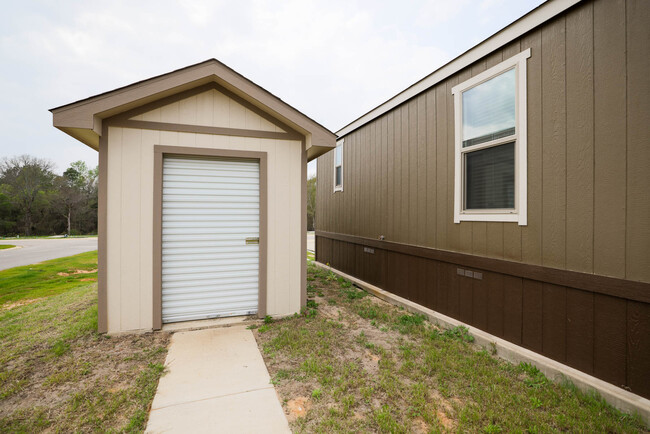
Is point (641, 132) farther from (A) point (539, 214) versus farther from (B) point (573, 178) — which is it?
(A) point (539, 214)

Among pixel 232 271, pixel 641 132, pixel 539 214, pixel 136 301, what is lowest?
pixel 136 301

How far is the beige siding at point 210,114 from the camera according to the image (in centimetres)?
384

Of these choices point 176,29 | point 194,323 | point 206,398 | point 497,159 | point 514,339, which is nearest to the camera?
point 206,398

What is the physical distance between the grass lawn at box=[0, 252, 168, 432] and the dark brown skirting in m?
3.55

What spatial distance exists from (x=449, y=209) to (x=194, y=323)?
3.86m

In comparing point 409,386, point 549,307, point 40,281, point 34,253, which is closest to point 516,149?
point 549,307

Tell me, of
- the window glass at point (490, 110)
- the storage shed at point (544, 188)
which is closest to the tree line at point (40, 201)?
the storage shed at point (544, 188)

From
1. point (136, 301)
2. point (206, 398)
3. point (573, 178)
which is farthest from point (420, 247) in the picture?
point (136, 301)

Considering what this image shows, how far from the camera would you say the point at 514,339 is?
315cm

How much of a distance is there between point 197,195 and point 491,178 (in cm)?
384

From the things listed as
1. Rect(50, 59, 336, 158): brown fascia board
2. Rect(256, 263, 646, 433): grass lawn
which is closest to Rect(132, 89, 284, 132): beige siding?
Rect(50, 59, 336, 158): brown fascia board

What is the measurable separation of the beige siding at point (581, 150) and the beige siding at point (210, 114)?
2.75m

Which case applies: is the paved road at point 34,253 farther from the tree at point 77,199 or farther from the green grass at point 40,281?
the tree at point 77,199

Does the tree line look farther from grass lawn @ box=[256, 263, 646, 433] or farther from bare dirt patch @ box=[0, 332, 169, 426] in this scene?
grass lawn @ box=[256, 263, 646, 433]
